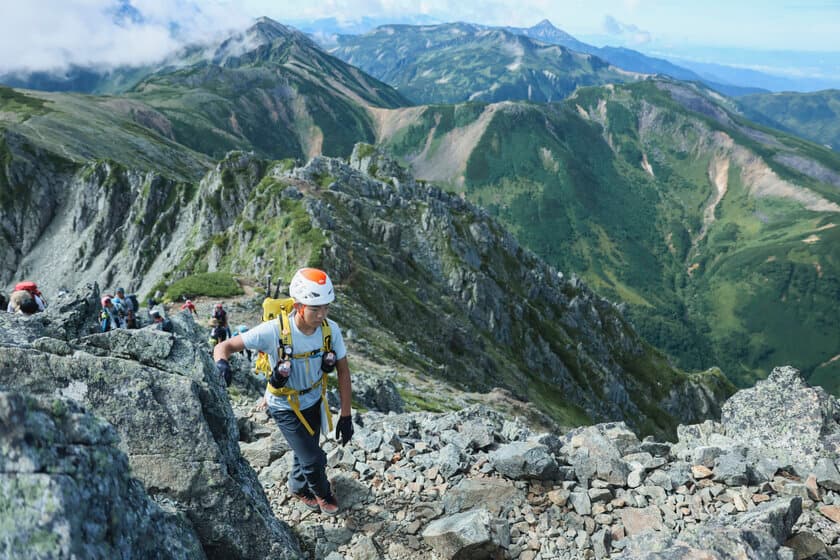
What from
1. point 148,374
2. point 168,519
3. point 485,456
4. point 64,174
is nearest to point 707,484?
point 485,456

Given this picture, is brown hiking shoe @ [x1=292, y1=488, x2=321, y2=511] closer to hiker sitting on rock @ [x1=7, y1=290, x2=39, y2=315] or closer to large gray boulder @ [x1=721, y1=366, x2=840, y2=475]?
hiker sitting on rock @ [x1=7, y1=290, x2=39, y2=315]

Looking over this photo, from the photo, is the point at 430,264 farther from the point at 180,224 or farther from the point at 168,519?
the point at 168,519

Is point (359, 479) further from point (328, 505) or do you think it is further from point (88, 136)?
point (88, 136)

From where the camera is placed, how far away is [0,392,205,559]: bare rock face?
168 inches

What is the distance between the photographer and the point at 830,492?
1033 cm

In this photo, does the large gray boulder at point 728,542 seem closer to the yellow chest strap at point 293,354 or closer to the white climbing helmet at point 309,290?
the yellow chest strap at point 293,354

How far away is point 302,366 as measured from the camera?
9.31 meters

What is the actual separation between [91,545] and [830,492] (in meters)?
13.1

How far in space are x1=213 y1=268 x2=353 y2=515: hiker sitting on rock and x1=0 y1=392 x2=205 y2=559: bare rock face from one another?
3282mm

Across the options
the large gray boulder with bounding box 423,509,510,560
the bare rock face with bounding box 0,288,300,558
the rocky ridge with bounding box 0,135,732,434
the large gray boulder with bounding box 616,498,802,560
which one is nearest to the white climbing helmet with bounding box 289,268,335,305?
the bare rock face with bounding box 0,288,300,558

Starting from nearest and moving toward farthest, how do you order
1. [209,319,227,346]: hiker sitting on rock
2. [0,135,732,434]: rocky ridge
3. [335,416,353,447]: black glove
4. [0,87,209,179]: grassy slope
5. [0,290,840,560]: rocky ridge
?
1. [0,290,840,560]: rocky ridge
2. [335,416,353,447]: black glove
3. [209,319,227,346]: hiker sitting on rock
4. [0,135,732,434]: rocky ridge
5. [0,87,209,179]: grassy slope

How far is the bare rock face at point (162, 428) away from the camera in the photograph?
7117mm

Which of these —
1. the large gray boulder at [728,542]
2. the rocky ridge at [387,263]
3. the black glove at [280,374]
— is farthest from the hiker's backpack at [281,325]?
the rocky ridge at [387,263]

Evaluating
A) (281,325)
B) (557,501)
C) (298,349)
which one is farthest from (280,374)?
(557,501)
